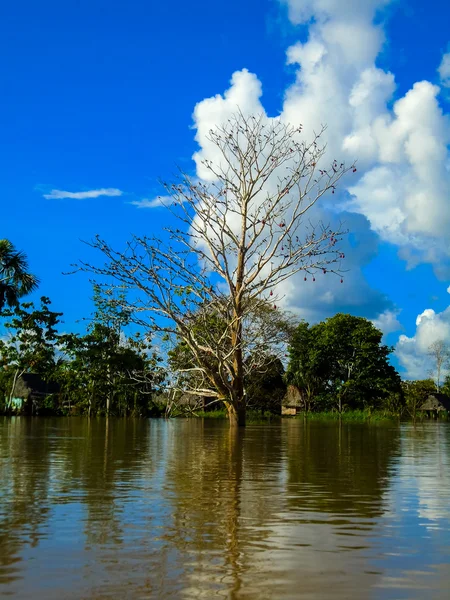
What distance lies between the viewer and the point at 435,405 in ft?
212

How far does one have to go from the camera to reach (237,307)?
68.0 feet

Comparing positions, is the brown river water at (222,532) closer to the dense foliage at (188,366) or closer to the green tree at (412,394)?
the dense foliage at (188,366)

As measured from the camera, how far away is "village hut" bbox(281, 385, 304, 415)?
6169 centimetres

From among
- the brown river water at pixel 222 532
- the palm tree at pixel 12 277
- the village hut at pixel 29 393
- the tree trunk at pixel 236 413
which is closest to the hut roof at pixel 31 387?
the village hut at pixel 29 393

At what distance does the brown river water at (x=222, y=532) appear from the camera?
9.49 feet

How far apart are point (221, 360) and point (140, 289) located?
10.8ft

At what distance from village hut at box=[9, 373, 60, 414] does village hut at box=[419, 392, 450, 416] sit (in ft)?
118

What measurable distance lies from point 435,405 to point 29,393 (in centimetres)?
3870

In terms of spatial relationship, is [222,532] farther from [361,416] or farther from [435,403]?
[435,403]

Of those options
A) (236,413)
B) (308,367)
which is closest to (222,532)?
(236,413)

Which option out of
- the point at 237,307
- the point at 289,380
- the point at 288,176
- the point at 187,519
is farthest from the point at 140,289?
the point at 289,380

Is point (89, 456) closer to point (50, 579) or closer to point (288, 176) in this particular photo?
point (50, 579)

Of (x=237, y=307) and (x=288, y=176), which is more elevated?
(x=288, y=176)

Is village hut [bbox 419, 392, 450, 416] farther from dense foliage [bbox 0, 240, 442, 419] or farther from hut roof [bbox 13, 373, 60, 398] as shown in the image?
hut roof [bbox 13, 373, 60, 398]
